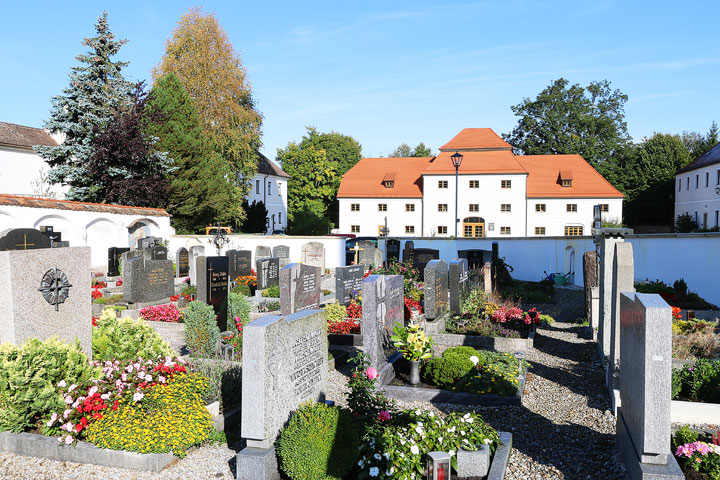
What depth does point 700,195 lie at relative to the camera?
4391cm

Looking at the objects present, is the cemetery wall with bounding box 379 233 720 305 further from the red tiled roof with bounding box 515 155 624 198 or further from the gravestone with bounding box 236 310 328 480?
the red tiled roof with bounding box 515 155 624 198

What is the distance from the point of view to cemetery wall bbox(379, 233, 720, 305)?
19484 millimetres

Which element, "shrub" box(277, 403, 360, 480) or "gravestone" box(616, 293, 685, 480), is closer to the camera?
"gravestone" box(616, 293, 685, 480)

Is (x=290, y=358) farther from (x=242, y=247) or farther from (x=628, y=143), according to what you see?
(x=628, y=143)

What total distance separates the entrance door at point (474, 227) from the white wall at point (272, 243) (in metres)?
18.8

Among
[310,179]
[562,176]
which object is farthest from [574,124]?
[310,179]

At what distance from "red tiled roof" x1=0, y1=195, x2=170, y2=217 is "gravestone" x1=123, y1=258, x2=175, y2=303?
9587mm

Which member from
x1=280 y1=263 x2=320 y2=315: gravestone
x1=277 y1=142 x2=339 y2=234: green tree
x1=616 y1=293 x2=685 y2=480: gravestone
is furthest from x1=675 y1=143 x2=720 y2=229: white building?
x1=616 y1=293 x2=685 y2=480: gravestone

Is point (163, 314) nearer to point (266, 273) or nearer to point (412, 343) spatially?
point (266, 273)

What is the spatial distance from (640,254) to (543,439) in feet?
62.7

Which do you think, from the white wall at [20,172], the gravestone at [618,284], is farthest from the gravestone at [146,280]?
the white wall at [20,172]

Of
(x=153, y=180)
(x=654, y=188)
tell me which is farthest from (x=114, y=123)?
(x=654, y=188)

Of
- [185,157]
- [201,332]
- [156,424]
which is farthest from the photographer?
[185,157]

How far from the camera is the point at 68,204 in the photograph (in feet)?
77.7
